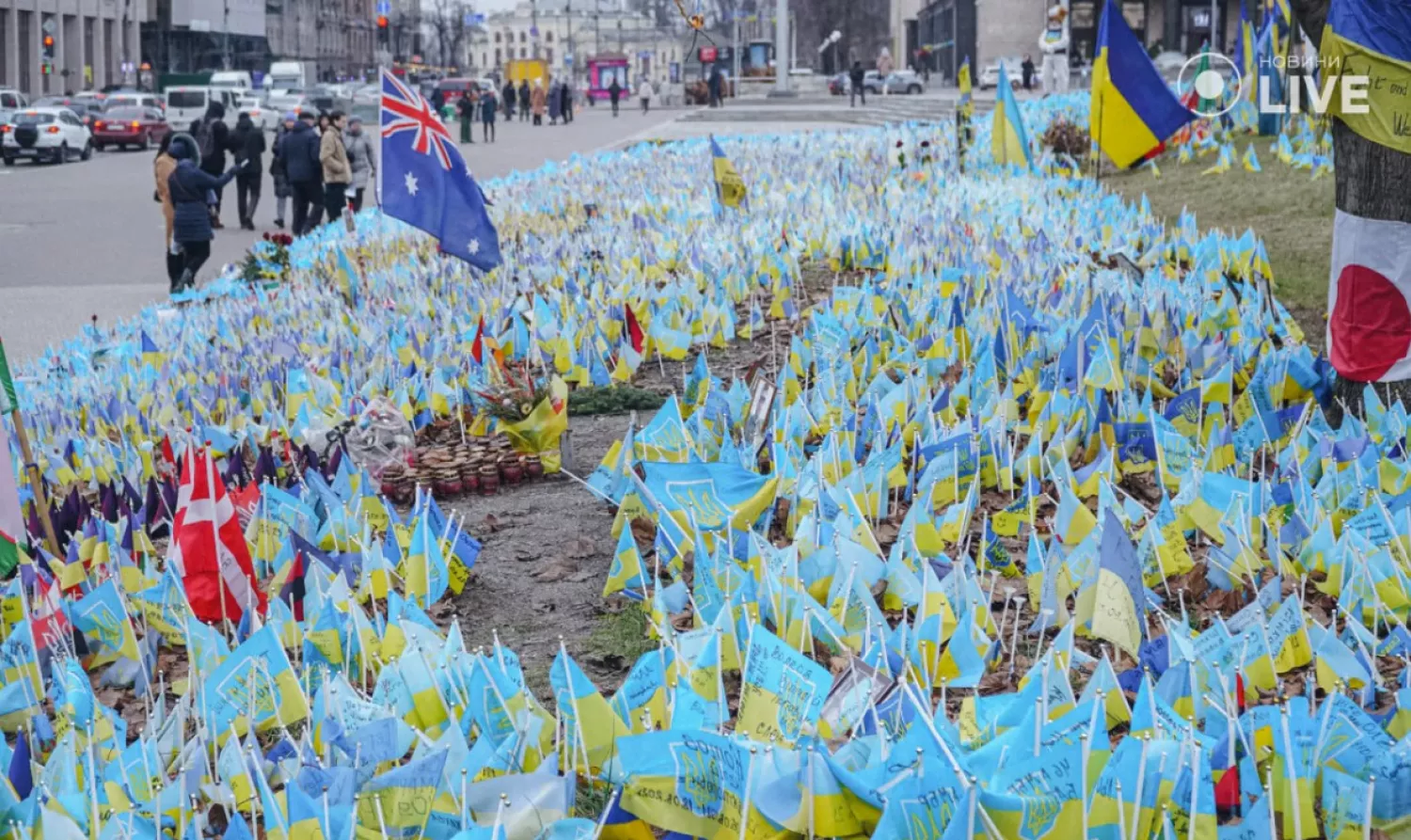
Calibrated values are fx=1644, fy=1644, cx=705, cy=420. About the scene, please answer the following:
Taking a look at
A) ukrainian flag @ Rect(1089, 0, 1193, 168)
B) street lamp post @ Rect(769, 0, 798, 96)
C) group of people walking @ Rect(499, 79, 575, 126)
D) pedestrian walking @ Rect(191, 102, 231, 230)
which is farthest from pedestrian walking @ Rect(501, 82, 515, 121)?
ukrainian flag @ Rect(1089, 0, 1193, 168)

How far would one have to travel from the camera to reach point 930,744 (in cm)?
326

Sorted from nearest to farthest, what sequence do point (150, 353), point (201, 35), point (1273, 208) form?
point (150, 353)
point (1273, 208)
point (201, 35)

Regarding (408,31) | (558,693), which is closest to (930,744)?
(558,693)

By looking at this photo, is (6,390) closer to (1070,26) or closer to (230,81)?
(230,81)

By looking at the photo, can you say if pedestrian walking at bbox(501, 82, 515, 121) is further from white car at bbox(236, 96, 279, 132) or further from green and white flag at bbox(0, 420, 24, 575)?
green and white flag at bbox(0, 420, 24, 575)

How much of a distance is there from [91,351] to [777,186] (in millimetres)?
8047

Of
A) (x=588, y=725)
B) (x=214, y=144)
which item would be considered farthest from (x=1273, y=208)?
(x=214, y=144)

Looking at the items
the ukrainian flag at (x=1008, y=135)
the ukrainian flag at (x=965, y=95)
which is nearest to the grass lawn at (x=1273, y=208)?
the ukrainian flag at (x=1008, y=135)

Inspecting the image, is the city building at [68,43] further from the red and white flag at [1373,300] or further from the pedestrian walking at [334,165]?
the red and white flag at [1373,300]

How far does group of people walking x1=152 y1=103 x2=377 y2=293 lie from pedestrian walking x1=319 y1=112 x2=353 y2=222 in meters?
0.01

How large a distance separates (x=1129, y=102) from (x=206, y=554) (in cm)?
984

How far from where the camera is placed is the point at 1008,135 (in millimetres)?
18609

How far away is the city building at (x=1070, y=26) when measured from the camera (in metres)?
58.1

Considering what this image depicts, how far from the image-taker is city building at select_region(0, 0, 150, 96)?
187ft
